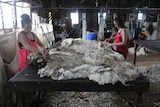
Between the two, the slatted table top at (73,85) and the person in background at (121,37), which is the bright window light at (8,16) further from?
the slatted table top at (73,85)

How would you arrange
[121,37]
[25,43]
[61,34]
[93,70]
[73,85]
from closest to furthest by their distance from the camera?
[73,85], [93,70], [25,43], [121,37], [61,34]

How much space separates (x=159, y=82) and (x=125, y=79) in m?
2.28

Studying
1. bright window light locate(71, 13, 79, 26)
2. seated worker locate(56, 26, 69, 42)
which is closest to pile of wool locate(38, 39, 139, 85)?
seated worker locate(56, 26, 69, 42)

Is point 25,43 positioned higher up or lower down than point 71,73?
higher up

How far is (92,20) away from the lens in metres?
8.98

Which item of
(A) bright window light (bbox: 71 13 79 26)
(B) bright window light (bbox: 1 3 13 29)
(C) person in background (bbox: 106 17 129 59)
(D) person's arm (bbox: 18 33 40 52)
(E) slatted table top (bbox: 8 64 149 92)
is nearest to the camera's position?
(E) slatted table top (bbox: 8 64 149 92)

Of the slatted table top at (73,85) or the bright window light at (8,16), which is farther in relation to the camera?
the bright window light at (8,16)

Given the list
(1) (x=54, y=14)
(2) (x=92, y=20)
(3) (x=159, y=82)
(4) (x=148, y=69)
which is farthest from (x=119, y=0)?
(3) (x=159, y=82)

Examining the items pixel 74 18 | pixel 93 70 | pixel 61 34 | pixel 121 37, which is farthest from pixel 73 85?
pixel 74 18

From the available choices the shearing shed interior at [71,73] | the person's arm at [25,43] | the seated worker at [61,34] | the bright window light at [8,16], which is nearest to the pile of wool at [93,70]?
the shearing shed interior at [71,73]

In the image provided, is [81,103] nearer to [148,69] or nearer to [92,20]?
[148,69]

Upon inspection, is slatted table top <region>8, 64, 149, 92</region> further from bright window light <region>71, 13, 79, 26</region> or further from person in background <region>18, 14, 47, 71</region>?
bright window light <region>71, 13, 79, 26</region>

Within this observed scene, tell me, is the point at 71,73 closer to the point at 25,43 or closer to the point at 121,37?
the point at 25,43

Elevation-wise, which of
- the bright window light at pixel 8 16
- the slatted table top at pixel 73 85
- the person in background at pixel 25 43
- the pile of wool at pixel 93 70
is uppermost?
the bright window light at pixel 8 16
